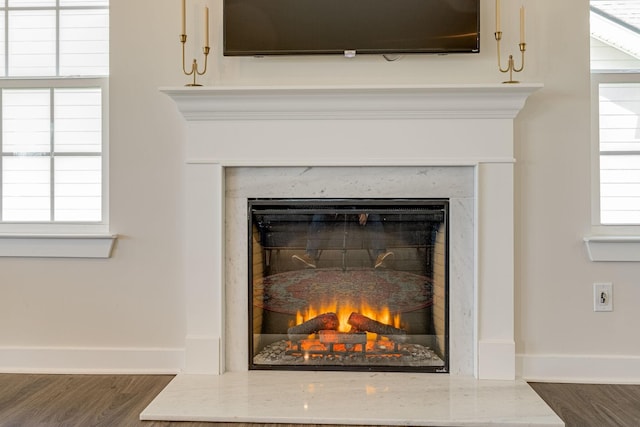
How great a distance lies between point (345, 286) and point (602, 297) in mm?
1142

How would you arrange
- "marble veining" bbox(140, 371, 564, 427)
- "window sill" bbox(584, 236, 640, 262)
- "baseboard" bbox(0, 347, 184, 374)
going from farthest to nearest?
"baseboard" bbox(0, 347, 184, 374) → "window sill" bbox(584, 236, 640, 262) → "marble veining" bbox(140, 371, 564, 427)

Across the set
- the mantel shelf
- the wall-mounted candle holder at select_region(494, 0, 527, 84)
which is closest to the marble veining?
the mantel shelf

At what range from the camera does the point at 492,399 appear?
2037mm

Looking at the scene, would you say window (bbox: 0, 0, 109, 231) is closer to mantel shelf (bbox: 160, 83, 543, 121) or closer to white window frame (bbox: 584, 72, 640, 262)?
mantel shelf (bbox: 160, 83, 543, 121)

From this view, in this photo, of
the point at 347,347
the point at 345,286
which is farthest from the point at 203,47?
the point at 347,347

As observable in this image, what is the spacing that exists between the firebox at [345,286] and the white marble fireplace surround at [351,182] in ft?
0.20

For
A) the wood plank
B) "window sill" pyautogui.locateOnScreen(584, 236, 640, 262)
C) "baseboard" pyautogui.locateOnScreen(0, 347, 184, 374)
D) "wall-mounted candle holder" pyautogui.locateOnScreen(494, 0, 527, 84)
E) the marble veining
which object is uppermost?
"wall-mounted candle holder" pyautogui.locateOnScreen(494, 0, 527, 84)

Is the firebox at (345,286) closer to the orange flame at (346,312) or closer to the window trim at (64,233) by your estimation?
the orange flame at (346,312)

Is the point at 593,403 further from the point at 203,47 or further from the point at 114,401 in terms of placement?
the point at 203,47

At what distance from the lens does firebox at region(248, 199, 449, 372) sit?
233 cm

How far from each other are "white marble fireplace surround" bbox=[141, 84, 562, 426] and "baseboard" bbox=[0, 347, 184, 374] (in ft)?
0.59

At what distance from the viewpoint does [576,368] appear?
91.7 inches

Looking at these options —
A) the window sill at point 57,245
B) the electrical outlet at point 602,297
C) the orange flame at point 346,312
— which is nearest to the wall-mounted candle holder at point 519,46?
the electrical outlet at point 602,297

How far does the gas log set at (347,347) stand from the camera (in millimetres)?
2338
